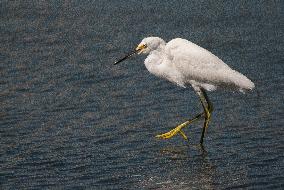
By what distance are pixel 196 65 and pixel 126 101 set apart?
59.2 inches

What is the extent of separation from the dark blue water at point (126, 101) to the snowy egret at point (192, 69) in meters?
0.30

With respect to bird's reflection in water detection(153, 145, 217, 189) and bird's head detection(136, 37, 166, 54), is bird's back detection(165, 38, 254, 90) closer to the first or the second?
bird's head detection(136, 37, 166, 54)

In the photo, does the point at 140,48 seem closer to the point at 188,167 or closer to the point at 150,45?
the point at 150,45

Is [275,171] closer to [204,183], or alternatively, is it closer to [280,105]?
[204,183]

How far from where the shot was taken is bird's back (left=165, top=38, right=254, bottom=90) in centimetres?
1107

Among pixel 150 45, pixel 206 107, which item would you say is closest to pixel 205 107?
pixel 206 107

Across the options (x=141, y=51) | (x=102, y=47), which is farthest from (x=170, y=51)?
(x=102, y=47)

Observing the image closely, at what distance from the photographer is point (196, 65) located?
36.7ft

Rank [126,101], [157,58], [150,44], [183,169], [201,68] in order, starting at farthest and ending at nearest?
[126,101] < [157,58] < [150,44] < [201,68] < [183,169]

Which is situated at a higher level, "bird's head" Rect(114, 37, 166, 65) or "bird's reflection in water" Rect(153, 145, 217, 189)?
"bird's head" Rect(114, 37, 166, 65)

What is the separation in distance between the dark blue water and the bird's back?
1.74 ft

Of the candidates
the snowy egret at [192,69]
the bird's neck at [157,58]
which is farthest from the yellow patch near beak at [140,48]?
the bird's neck at [157,58]

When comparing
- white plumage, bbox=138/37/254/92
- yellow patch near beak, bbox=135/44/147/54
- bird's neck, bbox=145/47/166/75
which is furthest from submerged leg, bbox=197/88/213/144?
yellow patch near beak, bbox=135/44/147/54

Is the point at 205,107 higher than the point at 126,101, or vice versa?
the point at 205,107
